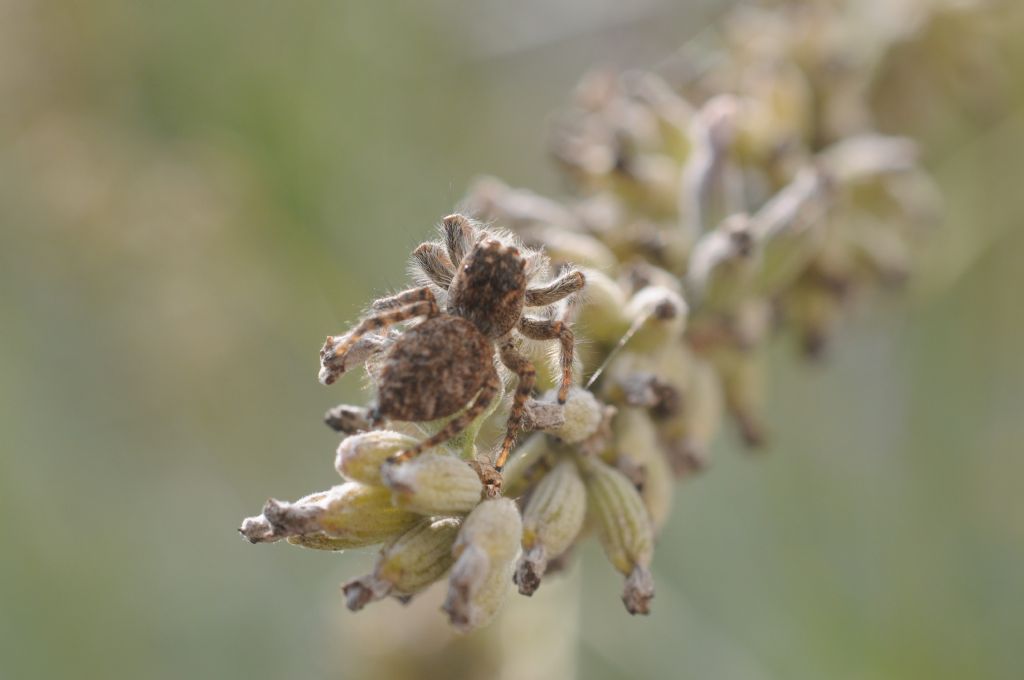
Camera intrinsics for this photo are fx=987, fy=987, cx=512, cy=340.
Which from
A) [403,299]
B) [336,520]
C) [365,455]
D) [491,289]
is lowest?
[336,520]

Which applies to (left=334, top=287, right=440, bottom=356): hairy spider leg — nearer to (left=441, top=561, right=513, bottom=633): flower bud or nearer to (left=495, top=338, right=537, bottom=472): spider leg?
(left=495, top=338, right=537, bottom=472): spider leg

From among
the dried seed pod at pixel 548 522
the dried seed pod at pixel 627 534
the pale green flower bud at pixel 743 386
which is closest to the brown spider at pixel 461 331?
the dried seed pod at pixel 548 522

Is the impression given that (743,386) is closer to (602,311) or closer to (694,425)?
(694,425)

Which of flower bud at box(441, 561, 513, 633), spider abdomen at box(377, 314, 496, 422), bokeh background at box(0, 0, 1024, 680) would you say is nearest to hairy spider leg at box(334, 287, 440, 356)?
spider abdomen at box(377, 314, 496, 422)

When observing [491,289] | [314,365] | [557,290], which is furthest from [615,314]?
[314,365]

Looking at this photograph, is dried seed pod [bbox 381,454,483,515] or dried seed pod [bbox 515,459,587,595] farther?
dried seed pod [bbox 515,459,587,595]
